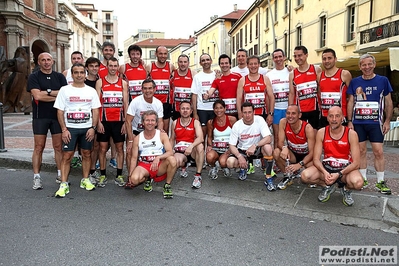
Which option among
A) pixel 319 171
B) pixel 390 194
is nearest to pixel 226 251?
pixel 319 171

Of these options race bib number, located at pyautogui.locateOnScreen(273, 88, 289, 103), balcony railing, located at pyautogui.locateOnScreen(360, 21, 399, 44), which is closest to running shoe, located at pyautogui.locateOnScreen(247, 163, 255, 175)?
race bib number, located at pyautogui.locateOnScreen(273, 88, 289, 103)

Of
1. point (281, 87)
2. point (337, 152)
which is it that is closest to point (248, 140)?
point (281, 87)

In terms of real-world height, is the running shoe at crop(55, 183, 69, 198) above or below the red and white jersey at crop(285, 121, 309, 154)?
below

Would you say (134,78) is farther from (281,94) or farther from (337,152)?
(337,152)

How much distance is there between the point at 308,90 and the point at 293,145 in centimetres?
→ 97

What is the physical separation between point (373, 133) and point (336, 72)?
1097 millimetres

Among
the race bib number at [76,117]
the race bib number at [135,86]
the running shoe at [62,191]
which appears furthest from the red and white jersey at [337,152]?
the running shoe at [62,191]

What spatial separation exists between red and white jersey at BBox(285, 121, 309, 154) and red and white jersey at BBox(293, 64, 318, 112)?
0.55 meters

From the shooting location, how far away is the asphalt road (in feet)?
11.5

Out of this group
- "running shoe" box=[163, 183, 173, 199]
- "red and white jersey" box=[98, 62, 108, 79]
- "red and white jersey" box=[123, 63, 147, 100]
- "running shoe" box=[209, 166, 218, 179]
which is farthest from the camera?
"red and white jersey" box=[123, 63, 147, 100]

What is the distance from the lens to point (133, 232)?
4.12 metres

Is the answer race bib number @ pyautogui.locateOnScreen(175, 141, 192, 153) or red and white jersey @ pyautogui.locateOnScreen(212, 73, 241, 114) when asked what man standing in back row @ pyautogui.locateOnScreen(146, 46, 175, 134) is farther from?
race bib number @ pyautogui.locateOnScreen(175, 141, 192, 153)

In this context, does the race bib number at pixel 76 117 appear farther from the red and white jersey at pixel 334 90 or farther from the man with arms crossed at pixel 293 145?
the red and white jersey at pixel 334 90

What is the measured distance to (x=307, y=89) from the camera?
Result: 19.7 feet
